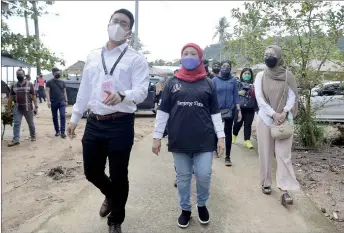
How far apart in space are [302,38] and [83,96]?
4.60 m

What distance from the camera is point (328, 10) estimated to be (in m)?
5.85

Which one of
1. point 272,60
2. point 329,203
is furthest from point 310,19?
point 329,203

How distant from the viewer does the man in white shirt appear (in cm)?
293

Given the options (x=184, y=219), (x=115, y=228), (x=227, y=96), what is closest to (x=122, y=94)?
(x=115, y=228)

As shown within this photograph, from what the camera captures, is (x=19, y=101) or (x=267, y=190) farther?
(x=19, y=101)

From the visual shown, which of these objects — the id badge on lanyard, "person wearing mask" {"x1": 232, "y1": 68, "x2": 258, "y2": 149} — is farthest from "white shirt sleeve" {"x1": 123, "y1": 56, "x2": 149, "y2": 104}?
"person wearing mask" {"x1": 232, "y1": 68, "x2": 258, "y2": 149}

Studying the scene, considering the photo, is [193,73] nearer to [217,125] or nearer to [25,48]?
[217,125]

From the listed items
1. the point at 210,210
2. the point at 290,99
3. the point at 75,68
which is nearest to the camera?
the point at 210,210

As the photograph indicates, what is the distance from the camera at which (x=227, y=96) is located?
562 centimetres

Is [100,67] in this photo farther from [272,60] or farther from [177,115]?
[272,60]

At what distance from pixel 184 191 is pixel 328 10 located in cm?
444

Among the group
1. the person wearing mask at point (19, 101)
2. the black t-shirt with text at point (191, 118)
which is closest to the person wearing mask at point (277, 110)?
the black t-shirt with text at point (191, 118)

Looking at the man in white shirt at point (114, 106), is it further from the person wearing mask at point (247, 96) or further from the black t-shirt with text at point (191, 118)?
the person wearing mask at point (247, 96)

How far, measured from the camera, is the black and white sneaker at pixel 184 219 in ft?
10.8
